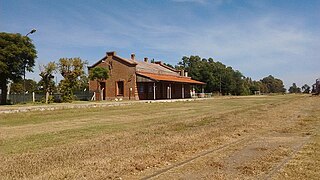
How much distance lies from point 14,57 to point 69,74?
797cm

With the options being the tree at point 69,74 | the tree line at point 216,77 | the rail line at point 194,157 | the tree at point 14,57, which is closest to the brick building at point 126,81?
the tree at point 69,74

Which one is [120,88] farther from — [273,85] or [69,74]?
[273,85]

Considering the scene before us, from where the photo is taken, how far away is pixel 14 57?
36562 millimetres

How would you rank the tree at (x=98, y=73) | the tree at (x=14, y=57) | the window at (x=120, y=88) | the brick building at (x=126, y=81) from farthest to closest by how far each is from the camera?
the window at (x=120, y=88) < the brick building at (x=126, y=81) < the tree at (x=98, y=73) < the tree at (x=14, y=57)

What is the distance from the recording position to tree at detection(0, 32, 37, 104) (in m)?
36.0

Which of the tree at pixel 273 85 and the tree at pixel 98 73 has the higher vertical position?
the tree at pixel 273 85

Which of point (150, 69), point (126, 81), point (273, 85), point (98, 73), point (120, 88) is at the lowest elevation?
point (120, 88)

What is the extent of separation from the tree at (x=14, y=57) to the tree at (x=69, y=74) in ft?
15.1

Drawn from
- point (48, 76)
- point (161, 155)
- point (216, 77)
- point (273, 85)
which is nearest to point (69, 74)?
point (48, 76)

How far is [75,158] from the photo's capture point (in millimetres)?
7770

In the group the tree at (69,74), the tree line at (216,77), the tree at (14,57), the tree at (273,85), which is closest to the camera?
the tree at (14,57)

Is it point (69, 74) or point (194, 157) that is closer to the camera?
point (194, 157)

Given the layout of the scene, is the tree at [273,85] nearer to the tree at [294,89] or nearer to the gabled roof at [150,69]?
the tree at [294,89]

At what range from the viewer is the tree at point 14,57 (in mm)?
35969
